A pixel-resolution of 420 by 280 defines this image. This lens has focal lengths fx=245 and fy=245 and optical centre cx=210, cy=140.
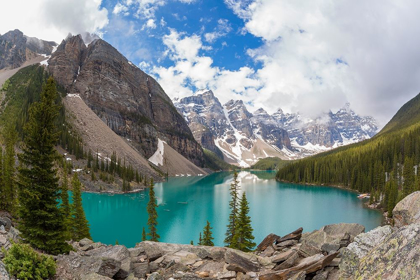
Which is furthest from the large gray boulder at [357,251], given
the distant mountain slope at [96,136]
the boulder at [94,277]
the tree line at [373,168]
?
the distant mountain slope at [96,136]

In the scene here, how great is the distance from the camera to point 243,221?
27938mm

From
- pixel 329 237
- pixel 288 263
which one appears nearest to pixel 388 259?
pixel 288 263

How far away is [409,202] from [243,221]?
18447 mm

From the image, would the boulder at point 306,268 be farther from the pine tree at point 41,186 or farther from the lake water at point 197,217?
the lake water at point 197,217

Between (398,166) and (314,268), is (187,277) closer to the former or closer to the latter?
(314,268)

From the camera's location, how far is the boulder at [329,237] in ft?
33.8

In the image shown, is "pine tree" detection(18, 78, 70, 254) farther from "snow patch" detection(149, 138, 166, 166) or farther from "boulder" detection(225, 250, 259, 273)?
"snow patch" detection(149, 138, 166, 166)

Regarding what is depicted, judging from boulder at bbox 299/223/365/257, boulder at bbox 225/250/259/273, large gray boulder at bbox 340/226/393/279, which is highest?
large gray boulder at bbox 340/226/393/279

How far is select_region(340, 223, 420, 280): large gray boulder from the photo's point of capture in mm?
4957

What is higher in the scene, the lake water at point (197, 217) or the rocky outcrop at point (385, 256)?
the rocky outcrop at point (385, 256)

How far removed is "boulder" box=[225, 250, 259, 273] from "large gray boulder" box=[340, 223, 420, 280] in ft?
12.2

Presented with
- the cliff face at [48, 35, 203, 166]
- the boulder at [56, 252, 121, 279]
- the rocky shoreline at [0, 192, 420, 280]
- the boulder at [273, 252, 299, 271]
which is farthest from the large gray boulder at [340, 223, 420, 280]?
the cliff face at [48, 35, 203, 166]

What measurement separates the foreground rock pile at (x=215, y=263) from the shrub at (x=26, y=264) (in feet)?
2.67

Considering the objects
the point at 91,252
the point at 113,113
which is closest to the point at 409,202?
the point at 91,252
